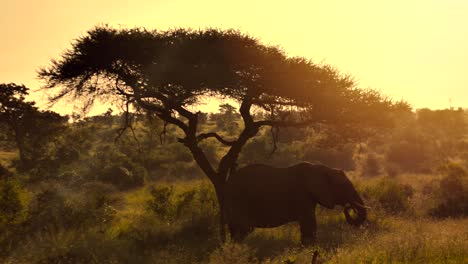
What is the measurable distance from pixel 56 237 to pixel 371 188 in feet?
46.5

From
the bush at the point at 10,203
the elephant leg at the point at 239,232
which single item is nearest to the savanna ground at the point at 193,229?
the bush at the point at 10,203

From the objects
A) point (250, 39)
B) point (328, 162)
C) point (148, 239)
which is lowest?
point (148, 239)

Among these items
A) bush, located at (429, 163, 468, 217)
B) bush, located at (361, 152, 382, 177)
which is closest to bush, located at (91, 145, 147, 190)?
bush, located at (361, 152, 382, 177)

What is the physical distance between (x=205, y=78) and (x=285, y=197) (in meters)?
4.80

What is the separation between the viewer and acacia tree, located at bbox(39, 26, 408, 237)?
15.4 meters

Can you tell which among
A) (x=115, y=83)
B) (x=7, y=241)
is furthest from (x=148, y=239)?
(x=115, y=83)

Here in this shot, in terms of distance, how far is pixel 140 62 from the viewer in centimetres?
1563

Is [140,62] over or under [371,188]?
over

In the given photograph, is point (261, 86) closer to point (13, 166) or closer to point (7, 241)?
point (7, 241)

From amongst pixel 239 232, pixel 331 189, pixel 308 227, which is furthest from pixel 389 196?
pixel 239 232

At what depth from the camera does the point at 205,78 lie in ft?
49.7

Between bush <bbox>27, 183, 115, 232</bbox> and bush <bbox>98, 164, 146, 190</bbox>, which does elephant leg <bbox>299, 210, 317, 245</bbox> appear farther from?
bush <bbox>98, 164, 146, 190</bbox>

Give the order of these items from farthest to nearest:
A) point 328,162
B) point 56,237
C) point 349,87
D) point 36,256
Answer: point 328,162 < point 349,87 < point 56,237 < point 36,256

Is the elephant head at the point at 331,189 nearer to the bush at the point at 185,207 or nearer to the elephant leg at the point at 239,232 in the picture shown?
the elephant leg at the point at 239,232
